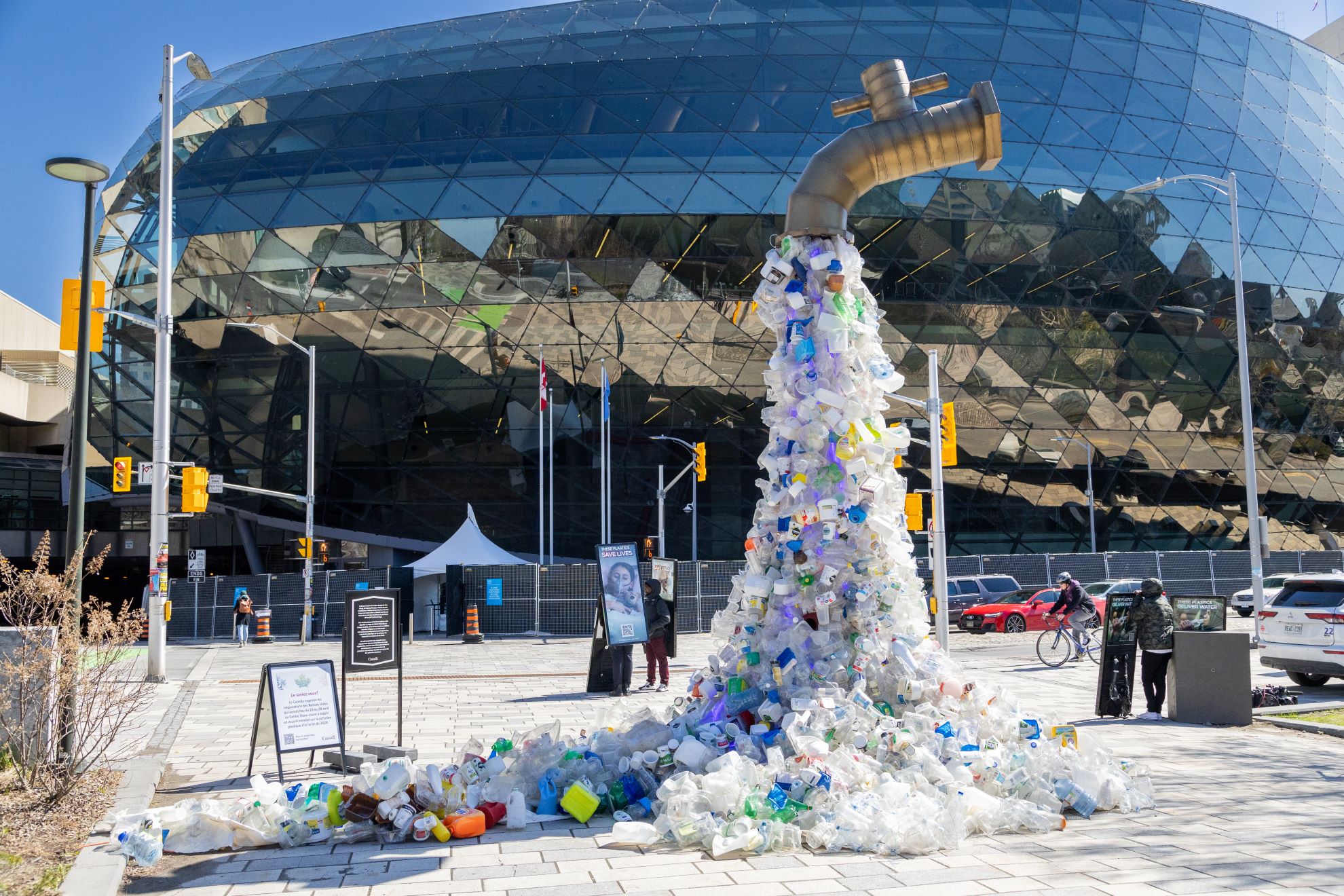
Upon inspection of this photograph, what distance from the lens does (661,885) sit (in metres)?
5.83

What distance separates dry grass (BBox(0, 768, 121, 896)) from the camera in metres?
5.85

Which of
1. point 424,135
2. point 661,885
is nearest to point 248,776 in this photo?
point 661,885

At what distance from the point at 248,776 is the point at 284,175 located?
33546 mm

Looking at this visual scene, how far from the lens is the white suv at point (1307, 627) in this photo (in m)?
13.9

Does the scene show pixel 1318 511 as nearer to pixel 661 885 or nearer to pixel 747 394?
pixel 747 394

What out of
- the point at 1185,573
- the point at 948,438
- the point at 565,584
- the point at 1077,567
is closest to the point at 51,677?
the point at 948,438

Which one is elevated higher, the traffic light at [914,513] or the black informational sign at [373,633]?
the traffic light at [914,513]

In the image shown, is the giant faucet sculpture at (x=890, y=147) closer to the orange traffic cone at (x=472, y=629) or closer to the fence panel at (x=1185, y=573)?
the orange traffic cone at (x=472, y=629)

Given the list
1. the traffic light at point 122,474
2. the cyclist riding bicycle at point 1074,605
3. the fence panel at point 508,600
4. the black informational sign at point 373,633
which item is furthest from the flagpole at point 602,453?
the black informational sign at point 373,633

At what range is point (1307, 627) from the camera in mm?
14148

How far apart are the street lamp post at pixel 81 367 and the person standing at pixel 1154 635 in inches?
441

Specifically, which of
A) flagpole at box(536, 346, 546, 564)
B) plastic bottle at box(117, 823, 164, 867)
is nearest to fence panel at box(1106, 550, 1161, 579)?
flagpole at box(536, 346, 546, 564)

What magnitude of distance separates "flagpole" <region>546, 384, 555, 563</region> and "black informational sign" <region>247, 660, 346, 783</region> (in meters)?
26.5

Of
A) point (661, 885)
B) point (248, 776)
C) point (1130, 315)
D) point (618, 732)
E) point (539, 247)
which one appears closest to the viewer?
point (661, 885)
